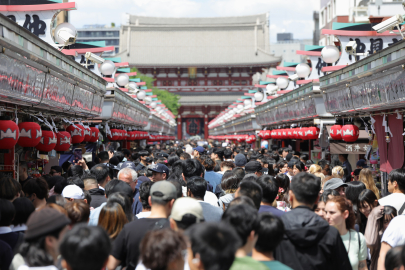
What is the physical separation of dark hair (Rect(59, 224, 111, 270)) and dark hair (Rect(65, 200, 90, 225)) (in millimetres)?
1568

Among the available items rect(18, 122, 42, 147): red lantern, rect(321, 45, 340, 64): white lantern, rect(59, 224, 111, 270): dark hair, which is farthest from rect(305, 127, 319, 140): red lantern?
rect(59, 224, 111, 270): dark hair

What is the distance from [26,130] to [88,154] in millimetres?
8431

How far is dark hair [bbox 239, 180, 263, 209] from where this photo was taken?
15.7ft

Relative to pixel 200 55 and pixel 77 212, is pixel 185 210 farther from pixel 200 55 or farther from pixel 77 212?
pixel 200 55

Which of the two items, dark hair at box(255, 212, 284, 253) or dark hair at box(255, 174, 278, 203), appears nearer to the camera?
dark hair at box(255, 212, 284, 253)

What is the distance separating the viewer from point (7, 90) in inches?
258

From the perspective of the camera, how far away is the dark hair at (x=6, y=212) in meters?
4.58

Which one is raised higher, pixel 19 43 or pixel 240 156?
pixel 19 43

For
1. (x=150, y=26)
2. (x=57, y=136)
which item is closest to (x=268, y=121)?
(x=57, y=136)

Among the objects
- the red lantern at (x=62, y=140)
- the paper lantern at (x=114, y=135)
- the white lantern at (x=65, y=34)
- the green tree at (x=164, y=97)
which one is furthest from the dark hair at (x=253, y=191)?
the green tree at (x=164, y=97)

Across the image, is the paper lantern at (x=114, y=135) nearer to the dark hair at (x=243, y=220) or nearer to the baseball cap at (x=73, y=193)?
the baseball cap at (x=73, y=193)

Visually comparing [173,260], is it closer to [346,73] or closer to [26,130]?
[26,130]

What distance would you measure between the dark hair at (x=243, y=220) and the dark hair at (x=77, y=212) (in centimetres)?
167

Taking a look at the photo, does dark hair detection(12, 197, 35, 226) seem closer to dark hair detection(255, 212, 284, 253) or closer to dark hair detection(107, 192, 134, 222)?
dark hair detection(107, 192, 134, 222)
